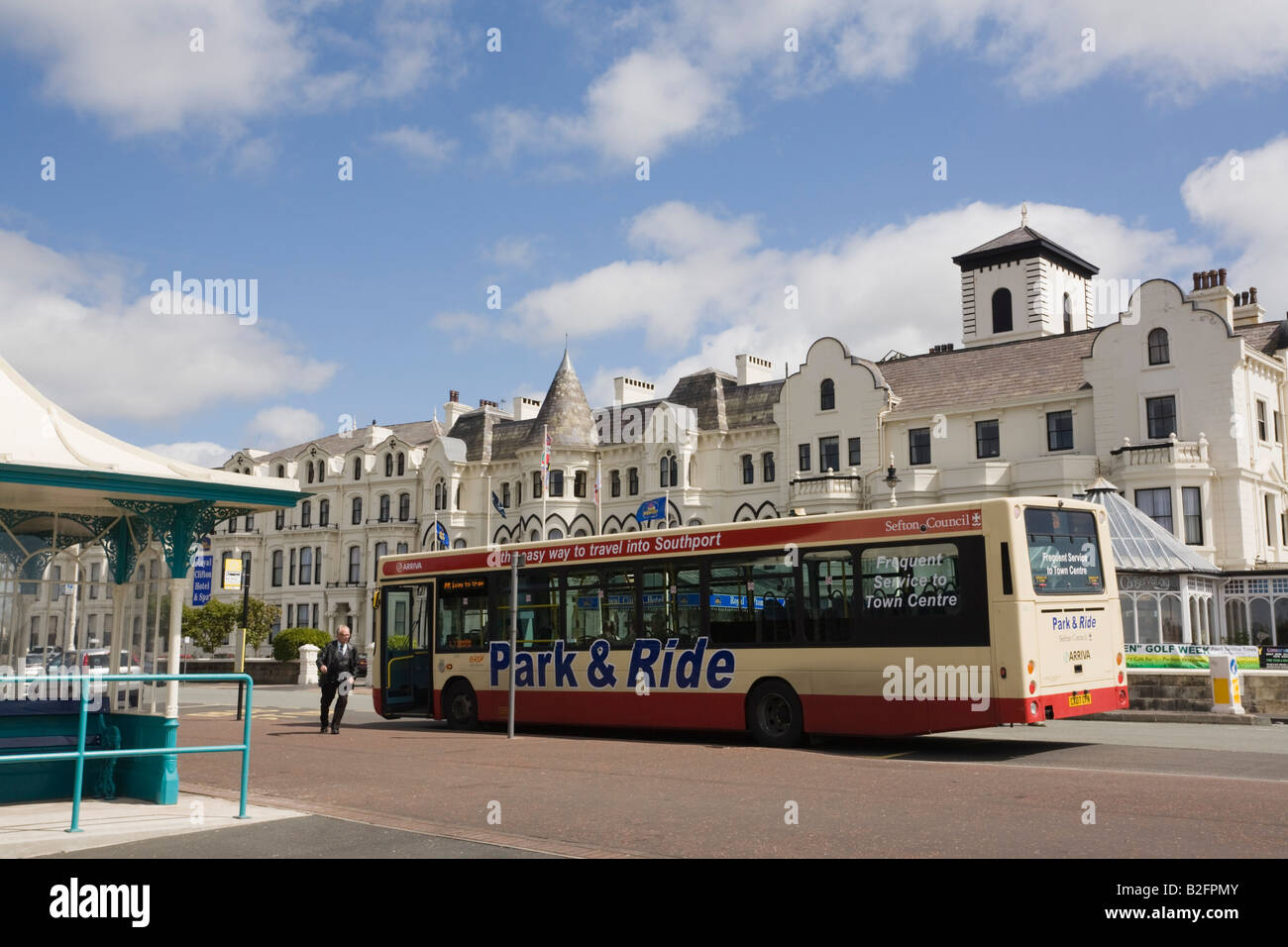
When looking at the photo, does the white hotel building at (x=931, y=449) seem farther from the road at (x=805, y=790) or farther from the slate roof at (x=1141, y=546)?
the road at (x=805, y=790)

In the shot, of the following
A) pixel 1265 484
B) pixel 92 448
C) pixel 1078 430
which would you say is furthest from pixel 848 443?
pixel 92 448

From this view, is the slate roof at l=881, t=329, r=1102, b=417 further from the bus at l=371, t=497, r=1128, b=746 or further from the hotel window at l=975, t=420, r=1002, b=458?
the bus at l=371, t=497, r=1128, b=746

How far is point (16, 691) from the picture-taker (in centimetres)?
1067

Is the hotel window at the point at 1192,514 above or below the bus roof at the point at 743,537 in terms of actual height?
above

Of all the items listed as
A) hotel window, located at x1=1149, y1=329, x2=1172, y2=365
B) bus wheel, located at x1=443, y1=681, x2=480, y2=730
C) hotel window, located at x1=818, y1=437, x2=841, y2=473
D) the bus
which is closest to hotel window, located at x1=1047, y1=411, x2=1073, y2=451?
hotel window, located at x1=1149, y1=329, x2=1172, y2=365

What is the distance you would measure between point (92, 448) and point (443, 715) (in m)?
10.8

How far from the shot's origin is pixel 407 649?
2092 centimetres

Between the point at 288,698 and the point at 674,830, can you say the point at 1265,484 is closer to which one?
the point at 288,698

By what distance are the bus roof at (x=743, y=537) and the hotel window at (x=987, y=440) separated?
28.5m

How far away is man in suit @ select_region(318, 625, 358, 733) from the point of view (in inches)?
739

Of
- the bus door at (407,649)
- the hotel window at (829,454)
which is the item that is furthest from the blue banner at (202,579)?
the hotel window at (829,454)

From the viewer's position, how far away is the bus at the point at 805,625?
14008 millimetres

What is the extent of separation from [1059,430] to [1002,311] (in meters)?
19.4

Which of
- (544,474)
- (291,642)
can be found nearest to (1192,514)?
(544,474)
